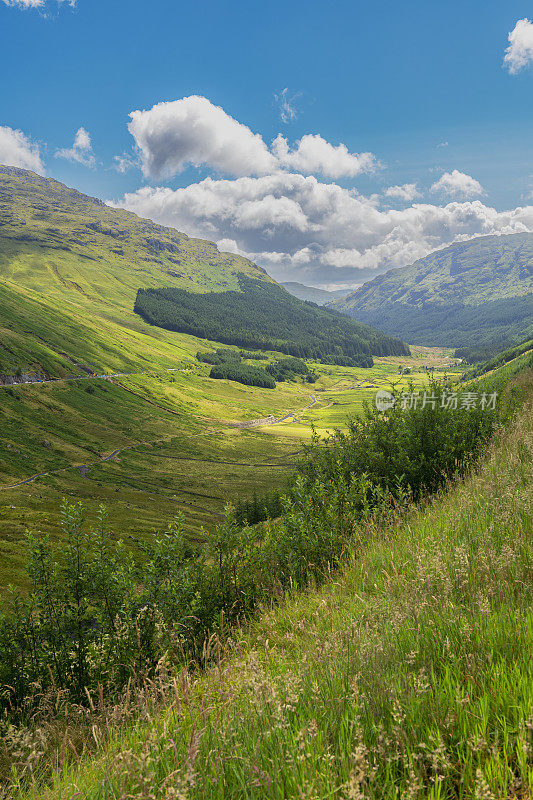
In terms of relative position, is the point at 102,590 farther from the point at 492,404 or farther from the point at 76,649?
the point at 492,404

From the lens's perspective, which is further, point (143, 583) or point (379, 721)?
point (143, 583)

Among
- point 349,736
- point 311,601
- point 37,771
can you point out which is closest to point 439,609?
point 349,736

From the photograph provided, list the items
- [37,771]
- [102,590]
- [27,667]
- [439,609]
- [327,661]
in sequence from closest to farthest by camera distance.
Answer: [327,661] → [439,609] → [37,771] → [27,667] → [102,590]

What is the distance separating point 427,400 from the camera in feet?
71.9

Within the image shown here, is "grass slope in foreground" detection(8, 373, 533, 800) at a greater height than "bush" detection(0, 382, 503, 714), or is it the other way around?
"grass slope in foreground" detection(8, 373, 533, 800)

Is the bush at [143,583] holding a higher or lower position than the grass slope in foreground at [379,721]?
lower

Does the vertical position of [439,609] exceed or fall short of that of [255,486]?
it exceeds it

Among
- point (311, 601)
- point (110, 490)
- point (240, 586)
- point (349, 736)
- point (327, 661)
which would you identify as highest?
point (349, 736)

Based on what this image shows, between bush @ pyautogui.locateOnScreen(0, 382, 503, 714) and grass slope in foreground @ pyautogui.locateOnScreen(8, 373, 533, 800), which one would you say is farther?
bush @ pyautogui.locateOnScreen(0, 382, 503, 714)

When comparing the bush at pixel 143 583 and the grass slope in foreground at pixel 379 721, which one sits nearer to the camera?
the grass slope in foreground at pixel 379 721

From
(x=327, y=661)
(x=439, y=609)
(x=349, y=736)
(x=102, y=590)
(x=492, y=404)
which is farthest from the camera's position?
(x=492, y=404)

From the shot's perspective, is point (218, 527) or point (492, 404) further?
point (492, 404)

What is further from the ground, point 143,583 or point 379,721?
point 379,721

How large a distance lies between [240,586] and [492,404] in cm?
1611
